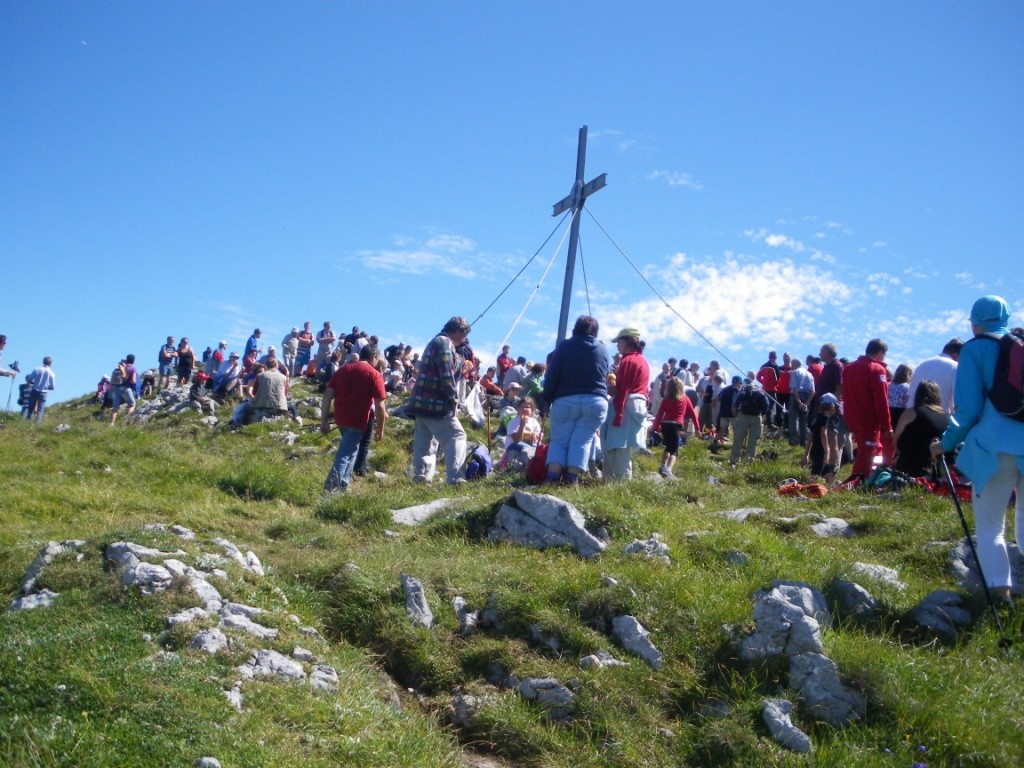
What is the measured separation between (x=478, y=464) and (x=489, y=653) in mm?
6450

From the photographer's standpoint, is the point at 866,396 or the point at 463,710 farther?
the point at 866,396

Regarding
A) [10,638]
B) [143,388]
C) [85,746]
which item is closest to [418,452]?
[10,638]

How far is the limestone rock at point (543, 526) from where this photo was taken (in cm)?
720

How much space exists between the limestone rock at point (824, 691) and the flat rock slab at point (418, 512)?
4169 mm

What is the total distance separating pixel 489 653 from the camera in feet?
18.4

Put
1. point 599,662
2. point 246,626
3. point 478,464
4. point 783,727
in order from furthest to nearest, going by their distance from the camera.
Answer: point 478,464, point 599,662, point 246,626, point 783,727

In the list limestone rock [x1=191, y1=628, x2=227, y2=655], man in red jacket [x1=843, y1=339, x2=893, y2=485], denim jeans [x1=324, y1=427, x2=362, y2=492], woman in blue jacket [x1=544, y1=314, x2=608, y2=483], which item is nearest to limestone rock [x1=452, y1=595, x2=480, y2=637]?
limestone rock [x1=191, y1=628, x2=227, y2=655]

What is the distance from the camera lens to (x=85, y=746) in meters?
4.00

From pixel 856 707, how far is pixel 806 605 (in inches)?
36.4

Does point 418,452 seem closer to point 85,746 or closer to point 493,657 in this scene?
point 493,657

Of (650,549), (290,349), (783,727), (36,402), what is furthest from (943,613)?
(290,349)

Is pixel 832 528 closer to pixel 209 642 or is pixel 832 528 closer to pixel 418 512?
pixel 418 512

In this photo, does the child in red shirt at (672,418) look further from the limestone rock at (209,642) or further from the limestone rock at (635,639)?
the limestone rock at (209,642)

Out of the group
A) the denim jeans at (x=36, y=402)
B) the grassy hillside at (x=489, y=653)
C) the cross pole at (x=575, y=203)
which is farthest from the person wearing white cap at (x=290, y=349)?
the grassy hillside at (x=489, y=653)
